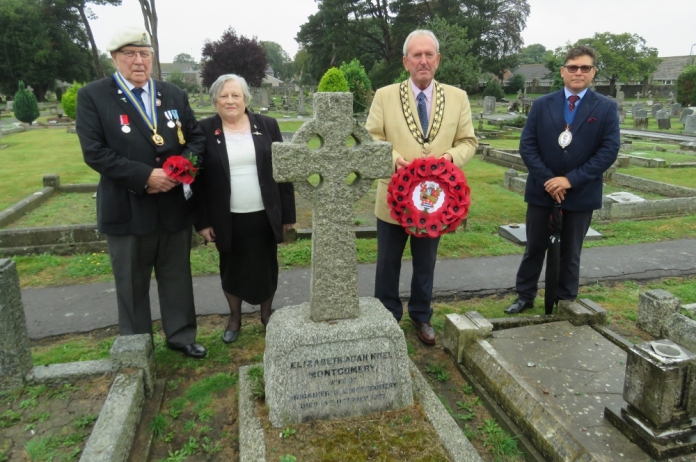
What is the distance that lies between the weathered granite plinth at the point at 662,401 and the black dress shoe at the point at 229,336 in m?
2.94

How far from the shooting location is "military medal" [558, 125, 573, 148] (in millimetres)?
→ 4012

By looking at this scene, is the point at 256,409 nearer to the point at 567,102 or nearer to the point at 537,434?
the point at 537,434

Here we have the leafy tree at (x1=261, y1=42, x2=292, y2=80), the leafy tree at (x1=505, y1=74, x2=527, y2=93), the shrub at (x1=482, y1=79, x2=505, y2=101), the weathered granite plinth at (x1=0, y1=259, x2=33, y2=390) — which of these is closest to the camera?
the weathered granite plinth at (x1=0, y1=259, x2=33, y2=390)

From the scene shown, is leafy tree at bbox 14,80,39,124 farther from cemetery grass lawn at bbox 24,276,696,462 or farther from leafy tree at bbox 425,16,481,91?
cemetery grass lawn at bbox 24,276,696,462

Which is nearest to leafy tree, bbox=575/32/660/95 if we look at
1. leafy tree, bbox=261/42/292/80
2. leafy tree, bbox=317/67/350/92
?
leafy tree, bbox=317/67/350/92

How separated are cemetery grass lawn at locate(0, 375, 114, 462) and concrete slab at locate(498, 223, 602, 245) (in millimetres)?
5564

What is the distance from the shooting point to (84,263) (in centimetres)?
571

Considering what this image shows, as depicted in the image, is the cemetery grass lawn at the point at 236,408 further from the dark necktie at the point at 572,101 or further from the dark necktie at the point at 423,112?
the dark necktie at the point at 572,101

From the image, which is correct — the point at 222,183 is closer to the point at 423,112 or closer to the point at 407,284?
the point at 423,112

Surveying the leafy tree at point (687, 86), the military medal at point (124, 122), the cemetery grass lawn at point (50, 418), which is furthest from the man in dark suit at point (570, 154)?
the leafy tree at point (687, 86)

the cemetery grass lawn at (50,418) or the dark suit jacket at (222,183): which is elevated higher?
the dark suit jacket at (222,183)

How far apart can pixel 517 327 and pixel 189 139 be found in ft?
10.2

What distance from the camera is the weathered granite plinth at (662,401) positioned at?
8.42ft

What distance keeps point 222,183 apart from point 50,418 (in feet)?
6.14
